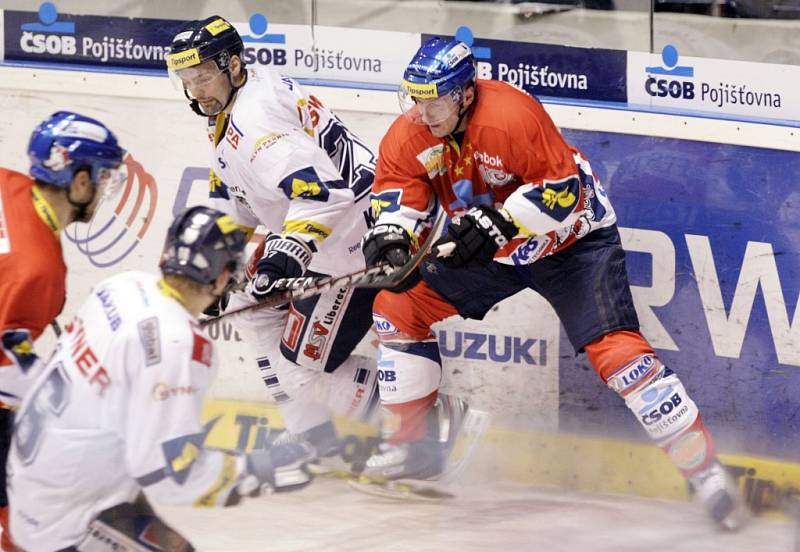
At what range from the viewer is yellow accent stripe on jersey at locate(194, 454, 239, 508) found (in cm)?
241

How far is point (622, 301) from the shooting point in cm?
352

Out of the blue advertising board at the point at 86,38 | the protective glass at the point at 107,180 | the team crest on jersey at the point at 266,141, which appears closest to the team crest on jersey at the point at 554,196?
the team crest on jersey at the point at 266,141

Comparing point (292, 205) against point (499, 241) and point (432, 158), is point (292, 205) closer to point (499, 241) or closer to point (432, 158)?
point (432, 158)

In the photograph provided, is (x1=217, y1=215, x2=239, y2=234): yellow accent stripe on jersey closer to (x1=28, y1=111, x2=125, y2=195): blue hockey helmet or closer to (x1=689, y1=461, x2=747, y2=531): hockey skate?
(x1=28, y1=111, x2=125, y2=195): blue hockey helmet

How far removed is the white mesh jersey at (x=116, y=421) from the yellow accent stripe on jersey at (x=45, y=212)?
389 mm

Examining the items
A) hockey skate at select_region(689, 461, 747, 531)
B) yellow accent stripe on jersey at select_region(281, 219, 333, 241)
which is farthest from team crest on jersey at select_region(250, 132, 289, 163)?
hockey skate at select_region(689, 461, 747, 531)

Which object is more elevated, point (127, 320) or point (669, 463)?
point (127, 320)

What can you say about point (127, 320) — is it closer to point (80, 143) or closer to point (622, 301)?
point (80, 143)

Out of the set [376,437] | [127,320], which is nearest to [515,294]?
[376,437]

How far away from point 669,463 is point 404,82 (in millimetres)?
1464

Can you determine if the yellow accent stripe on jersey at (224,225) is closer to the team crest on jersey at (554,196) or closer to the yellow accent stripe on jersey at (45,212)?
the yellow accent stripe on jersey at (45,212)

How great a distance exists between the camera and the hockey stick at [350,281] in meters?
3.54

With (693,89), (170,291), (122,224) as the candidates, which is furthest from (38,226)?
(693,89)

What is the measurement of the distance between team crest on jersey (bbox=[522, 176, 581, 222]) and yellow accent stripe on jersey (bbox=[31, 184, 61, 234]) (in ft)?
4.05
